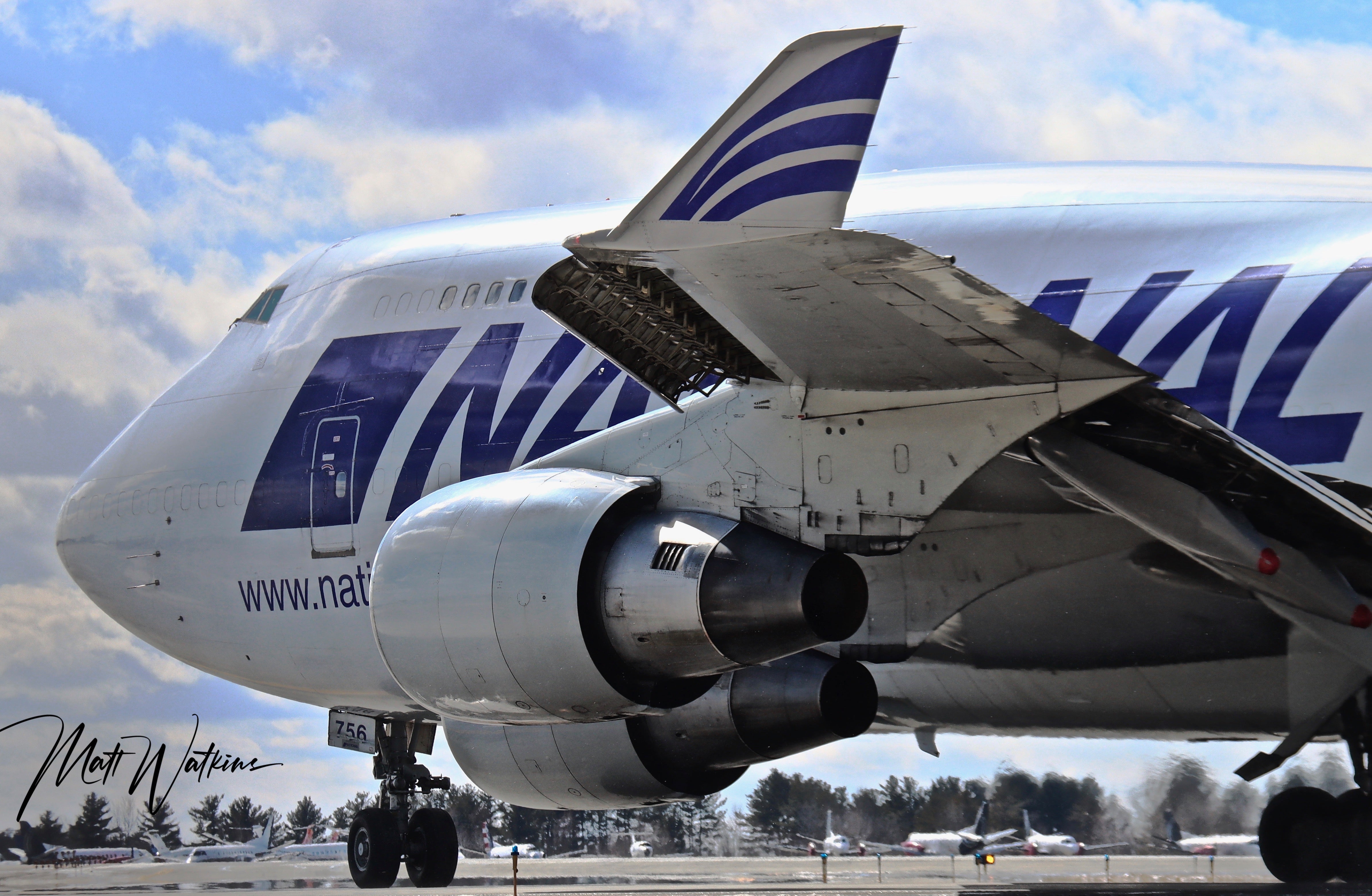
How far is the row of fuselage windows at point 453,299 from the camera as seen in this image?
922cm

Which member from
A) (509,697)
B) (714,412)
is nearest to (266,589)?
(509,697)

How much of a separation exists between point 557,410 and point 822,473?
9.07 ft

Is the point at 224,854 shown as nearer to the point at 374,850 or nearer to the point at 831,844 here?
the point at 831,844

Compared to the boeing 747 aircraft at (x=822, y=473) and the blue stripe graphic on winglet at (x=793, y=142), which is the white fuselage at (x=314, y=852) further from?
the blue stripe graphic on winglet at (x=793, y=142)

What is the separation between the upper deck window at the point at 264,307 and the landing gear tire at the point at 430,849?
415cm

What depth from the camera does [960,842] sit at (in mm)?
23891

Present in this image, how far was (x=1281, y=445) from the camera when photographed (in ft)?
21.7

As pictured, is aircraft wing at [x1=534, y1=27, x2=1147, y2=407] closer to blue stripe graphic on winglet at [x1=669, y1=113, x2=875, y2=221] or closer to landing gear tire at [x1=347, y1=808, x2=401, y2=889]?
blue stripe graphic on winglet at [x1=669, y1=113, x2=875, y2=221]

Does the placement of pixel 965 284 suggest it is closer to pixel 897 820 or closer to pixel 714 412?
pixel 714 412

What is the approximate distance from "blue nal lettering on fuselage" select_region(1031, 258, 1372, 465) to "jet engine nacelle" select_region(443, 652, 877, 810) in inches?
94.9

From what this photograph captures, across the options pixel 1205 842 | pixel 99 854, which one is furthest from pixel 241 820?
pixel 1205 842

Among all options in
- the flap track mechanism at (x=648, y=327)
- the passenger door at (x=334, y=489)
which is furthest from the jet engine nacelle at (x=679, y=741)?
the flap track mechanism at (x=648, y=327)

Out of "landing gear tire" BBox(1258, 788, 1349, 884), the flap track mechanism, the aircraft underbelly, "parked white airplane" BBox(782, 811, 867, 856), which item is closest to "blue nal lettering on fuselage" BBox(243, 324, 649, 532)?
the flap track mechanism

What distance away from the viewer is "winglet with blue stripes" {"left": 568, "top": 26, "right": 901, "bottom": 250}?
4512mm
